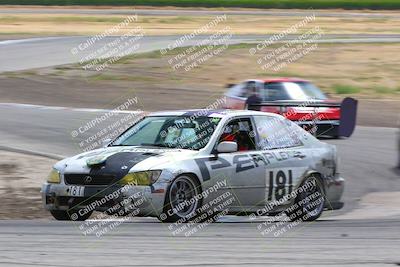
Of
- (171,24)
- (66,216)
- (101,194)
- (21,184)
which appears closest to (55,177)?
(66,216)

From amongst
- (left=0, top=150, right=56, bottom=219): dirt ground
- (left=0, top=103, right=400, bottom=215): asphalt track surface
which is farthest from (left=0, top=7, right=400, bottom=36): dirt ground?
(left=0, top=150, right=56, bottom=219): dirt ground

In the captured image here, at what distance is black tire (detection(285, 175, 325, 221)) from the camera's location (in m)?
11.5

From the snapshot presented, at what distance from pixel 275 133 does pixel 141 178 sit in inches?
81.0

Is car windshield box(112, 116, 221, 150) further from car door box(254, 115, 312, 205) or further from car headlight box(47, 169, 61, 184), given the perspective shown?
car headlight box(47, 169, 61, 184)

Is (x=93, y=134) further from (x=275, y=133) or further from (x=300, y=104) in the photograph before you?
(x=275, y=133)

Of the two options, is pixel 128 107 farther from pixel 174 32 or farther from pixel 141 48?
pixel 174 32

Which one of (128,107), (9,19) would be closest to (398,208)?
(128,107)

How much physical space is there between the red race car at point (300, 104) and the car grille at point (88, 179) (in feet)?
27.8

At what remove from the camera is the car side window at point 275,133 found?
1155 cm

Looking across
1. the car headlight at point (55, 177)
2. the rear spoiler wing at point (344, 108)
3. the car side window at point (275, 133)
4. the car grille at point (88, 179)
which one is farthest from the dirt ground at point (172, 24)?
the car grille at point (88, 179)

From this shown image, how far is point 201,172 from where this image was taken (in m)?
10.6

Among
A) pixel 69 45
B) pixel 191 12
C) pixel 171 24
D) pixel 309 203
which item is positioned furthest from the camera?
pixel 191 12

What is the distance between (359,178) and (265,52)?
23.2 m

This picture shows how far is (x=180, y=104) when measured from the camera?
27.8m
